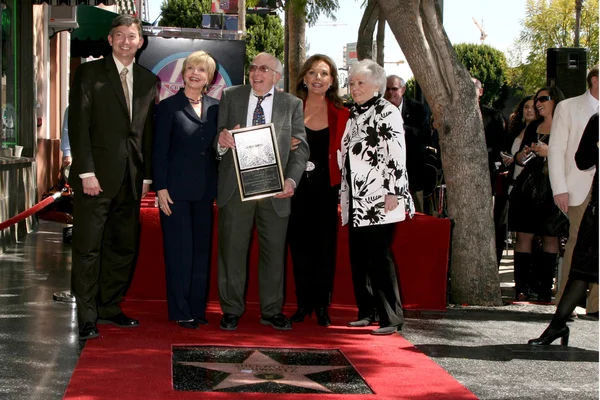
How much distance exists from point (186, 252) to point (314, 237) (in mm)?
1023

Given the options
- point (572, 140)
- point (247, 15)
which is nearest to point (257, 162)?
point (572, 140)

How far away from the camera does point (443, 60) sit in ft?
31.0

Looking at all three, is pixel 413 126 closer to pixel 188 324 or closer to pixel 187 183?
pixel 187 183

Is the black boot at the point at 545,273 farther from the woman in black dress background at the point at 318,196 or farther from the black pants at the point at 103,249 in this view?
the black pants at the point at 103,249

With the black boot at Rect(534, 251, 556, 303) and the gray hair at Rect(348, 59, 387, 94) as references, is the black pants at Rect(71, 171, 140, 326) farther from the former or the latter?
the black boot at Rect(534, 251, 556, 303)

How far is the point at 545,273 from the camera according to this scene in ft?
32.2

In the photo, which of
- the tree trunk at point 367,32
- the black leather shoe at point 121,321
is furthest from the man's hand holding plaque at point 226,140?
the tree trunk at point 367,32

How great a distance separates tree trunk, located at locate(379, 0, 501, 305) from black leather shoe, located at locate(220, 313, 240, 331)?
284 cm

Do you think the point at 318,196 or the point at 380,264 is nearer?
the point at 380,264

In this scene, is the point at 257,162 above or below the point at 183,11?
below

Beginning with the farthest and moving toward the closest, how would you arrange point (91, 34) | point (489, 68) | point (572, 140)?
point (489, 68), point (91, 34), point (572, 140)

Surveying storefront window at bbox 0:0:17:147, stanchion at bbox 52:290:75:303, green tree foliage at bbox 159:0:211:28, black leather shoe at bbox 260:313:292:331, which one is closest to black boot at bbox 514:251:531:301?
black leather shoe at bbox 260:313:292:331

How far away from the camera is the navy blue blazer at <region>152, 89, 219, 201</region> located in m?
7.35

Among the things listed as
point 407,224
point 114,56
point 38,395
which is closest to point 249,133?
point 114,56
